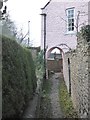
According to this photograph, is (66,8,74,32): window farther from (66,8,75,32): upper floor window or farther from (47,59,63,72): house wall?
(47,59,63,72): house wall

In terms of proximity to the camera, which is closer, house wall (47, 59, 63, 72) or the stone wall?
the stone wall

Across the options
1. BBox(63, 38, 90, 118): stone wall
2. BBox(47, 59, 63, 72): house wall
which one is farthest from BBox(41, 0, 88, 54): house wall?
BBox(63, 38, 90, 118): stone wall

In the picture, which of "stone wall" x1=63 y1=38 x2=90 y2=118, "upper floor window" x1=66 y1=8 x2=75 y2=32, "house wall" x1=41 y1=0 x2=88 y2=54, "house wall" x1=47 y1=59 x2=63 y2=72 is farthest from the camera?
"house wall" x1=47 y1=59 x2=63 y2=72

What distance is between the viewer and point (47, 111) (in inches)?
469

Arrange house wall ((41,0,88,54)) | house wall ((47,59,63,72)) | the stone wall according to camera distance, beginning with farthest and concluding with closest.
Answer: house wall ((47,59,63,72)), house wall ((41,0,88,54)), the stone wall

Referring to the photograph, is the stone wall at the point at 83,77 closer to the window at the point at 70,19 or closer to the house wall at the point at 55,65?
the window at the point at 70,19

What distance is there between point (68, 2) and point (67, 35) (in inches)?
113

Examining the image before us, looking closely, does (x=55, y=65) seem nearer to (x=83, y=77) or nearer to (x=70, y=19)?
(x=70, y=19)

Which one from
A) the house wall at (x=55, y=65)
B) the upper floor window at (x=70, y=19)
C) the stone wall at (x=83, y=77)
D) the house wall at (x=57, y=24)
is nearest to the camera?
the stone wall at (x=83, y=77)

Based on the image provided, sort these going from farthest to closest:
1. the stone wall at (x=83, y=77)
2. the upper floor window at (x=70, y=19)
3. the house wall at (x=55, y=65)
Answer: the house wall at (x=55, y=65) → the upper floor window at (x=70, y=19) → the stone wall at (x=83, y=77)

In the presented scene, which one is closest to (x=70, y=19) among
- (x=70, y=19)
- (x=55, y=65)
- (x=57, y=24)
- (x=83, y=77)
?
(x=70, y=19)

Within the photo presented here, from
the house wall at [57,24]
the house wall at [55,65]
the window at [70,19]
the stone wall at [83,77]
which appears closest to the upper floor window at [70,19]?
the window at [70,19]

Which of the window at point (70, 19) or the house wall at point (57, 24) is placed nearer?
the window at point (70, 19)

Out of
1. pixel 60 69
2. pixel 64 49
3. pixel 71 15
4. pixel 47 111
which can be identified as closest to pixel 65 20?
pixel 71 15
